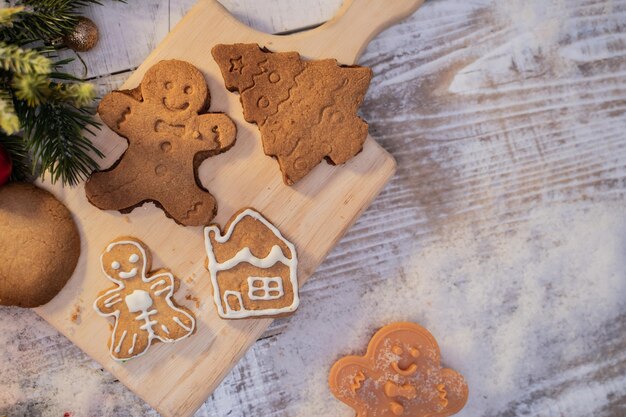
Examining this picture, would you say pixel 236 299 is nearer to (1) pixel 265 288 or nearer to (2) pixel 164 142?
(1) pixel 265 288

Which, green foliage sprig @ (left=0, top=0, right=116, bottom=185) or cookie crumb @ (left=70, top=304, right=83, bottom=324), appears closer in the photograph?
green foliage sprig @ (left=0, top=0, right=116, bottom=185)

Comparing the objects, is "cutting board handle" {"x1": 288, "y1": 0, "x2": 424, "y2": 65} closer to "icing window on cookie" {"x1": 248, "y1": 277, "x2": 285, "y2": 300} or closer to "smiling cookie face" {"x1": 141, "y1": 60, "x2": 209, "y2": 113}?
"smiling cookie face" {"x1": 141, "y1": 60, "x2": 209, "y2": 113}

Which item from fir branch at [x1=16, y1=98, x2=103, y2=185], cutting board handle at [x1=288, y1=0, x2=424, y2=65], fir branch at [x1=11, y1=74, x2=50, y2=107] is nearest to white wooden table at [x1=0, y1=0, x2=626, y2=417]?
cutting board handle at [x1=288, y1=0, x2=424, y2=65]

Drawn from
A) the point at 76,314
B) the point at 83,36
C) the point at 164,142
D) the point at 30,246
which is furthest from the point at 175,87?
the point at 76,314

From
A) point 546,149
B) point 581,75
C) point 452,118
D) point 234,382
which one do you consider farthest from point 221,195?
point 581,75

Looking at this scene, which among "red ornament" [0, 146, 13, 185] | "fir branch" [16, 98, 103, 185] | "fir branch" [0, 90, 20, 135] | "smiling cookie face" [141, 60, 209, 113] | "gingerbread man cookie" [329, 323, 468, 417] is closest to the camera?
"fir branch" [0, 90, 20, 135]
